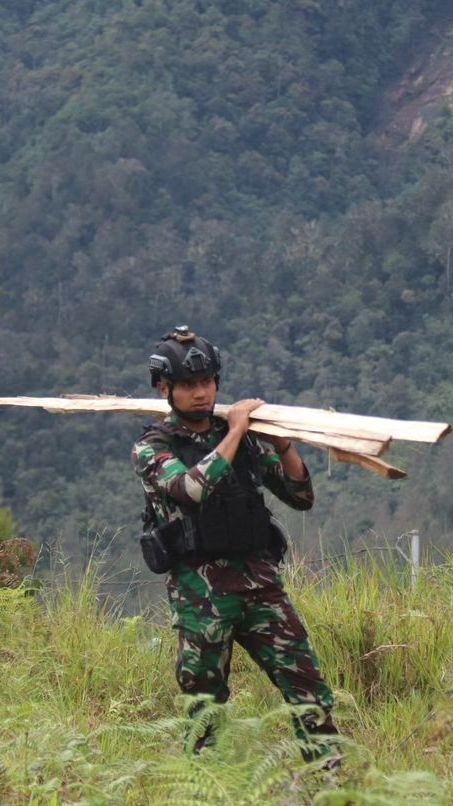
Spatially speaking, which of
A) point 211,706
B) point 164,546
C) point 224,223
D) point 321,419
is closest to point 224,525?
point 164,546

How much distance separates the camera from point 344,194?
59219mm

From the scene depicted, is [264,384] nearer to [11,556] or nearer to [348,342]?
[348,342]

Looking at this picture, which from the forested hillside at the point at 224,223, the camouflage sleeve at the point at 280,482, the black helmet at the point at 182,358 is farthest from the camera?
the forested hillside at the point at 224,223

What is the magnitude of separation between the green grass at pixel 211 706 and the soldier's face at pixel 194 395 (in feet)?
3.19

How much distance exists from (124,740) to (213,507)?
932mm

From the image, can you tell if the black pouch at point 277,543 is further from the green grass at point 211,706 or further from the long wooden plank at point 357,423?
the green grass at point 211,706

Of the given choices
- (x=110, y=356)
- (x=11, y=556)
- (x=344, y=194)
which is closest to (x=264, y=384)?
(x=110, y=356)

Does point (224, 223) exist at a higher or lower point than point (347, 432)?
lower

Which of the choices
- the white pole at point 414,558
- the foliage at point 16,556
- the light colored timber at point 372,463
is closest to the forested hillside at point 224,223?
the foliage at point 16,556

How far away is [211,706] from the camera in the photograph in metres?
3.72

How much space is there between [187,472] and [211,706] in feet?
3.21

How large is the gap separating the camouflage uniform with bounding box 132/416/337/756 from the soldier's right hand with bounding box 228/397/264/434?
0.45 feet

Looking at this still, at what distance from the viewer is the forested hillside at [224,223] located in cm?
4281

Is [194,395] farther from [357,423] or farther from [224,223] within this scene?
[224,223]
